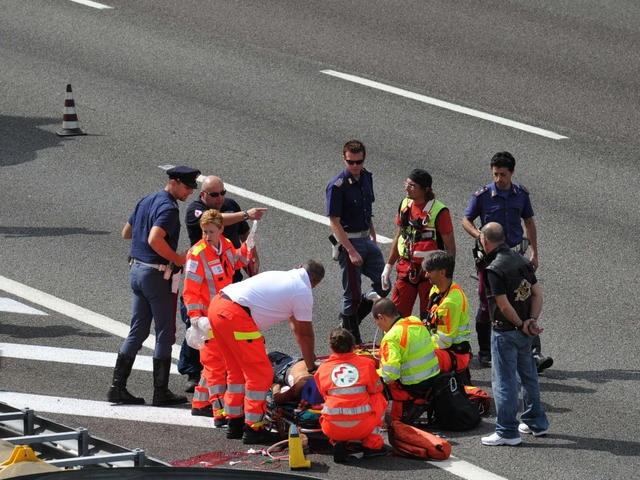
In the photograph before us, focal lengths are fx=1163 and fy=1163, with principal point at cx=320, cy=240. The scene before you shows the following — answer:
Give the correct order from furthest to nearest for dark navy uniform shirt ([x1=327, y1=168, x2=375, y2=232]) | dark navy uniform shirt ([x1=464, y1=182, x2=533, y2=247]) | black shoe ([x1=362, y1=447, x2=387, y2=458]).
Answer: dark navy uniform shirt ([x1=327, y1=168, x2=375, y2=232]) → dark navy uniform shirt ([x1=464, y1=182, x2=533, y2=247]) → black shoe ([x1=362, y1=447, x2=387, y2=458])

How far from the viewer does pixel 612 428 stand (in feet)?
34.0

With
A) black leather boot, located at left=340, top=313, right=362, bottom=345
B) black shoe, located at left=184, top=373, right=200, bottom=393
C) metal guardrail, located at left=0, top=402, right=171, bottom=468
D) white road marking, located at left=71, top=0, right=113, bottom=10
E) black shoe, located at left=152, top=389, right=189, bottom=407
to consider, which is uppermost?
white road marking, located at left=71, top=0, right=113, bottom=10

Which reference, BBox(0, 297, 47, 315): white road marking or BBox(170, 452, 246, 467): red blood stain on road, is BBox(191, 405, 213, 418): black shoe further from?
BBox(0, 297, 47, 315): white road marking

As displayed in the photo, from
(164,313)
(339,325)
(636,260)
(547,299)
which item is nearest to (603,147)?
(636,260)

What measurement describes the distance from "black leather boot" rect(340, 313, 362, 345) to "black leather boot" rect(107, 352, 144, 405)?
2568 mm

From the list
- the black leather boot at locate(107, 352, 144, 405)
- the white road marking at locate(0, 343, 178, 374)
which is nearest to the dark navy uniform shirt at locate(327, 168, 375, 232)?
the white road marking at locate(0, 343, 178, 374)

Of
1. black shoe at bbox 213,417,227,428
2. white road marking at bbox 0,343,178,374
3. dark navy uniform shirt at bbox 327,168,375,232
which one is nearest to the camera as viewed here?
black shoe at bbox 213,417,227,428

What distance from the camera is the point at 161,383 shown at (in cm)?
1085


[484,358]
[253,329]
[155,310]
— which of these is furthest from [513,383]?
[155,310]

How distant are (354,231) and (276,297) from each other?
2.74 m

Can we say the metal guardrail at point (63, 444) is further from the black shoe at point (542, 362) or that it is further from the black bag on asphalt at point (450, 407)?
the black shoe at point (542, 362)

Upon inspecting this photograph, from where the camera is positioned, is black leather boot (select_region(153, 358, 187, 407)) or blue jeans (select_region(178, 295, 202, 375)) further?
blue jeans (select_region(178, 295, 202, 375))

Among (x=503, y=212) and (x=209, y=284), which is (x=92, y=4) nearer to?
(x=503, y=212)

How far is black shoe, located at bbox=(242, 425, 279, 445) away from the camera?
10.0 m
